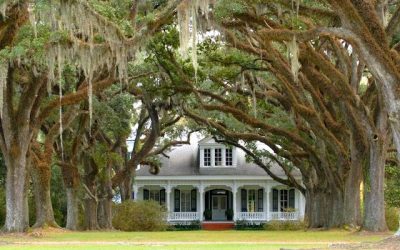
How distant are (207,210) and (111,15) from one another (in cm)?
3640

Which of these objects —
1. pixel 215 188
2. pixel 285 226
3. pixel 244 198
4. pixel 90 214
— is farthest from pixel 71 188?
pixel 244 198

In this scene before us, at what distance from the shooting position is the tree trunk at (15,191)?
24.0 meters

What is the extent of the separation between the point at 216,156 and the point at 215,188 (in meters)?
2.55

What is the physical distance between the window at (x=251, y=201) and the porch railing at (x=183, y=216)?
4.07 metres

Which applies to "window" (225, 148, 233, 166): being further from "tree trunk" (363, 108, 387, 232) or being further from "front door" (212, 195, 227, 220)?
"tree trunk" (363, 108, 387, 232)

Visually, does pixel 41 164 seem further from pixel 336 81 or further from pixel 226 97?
pixel 336 81

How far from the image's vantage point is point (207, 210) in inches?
2099

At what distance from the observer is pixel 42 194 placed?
1187 inches

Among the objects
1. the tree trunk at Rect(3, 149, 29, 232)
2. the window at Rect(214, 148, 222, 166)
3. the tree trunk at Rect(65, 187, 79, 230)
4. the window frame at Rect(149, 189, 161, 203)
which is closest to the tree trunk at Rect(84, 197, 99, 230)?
the tree trunk at Rect(65, 187, 79, 230)

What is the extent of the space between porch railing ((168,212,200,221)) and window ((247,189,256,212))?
407 cm

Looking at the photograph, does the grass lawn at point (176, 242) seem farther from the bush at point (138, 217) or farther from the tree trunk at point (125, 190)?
the tree trunk at point (125, 190)

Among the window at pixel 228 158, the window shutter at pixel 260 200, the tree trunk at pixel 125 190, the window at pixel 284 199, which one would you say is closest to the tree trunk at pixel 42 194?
the tree trunk at pixel 125 190

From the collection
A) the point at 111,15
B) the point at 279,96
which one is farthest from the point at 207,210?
the point at 111,15

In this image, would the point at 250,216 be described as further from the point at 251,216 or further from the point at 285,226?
the point at 285,226
